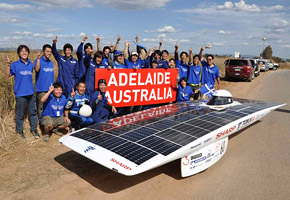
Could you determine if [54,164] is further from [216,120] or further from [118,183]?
[216,120]

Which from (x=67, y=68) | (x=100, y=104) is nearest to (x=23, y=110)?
(x=67, y=68)

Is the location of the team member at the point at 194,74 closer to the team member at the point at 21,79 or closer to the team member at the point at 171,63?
the team member at the point at 171,63

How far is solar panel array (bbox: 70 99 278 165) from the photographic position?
3.83m

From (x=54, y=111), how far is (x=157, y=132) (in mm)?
2752

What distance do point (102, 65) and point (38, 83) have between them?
1733mm

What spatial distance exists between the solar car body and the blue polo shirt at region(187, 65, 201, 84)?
2.14 meters

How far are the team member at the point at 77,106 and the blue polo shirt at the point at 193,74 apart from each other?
362 cm

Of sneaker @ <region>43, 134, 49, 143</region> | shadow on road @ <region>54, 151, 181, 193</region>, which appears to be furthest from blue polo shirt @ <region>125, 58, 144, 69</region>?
shadow on road @ <region>54, 151, 181, 193</region>

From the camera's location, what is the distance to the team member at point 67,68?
6.11m

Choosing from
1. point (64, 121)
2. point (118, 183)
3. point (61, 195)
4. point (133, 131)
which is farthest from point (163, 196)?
point (64, 121)

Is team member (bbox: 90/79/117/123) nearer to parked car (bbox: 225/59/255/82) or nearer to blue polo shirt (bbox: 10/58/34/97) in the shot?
blue polo shirt (bbox: 10/58/34/97)

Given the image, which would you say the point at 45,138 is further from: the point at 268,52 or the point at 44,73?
the point at 268,52

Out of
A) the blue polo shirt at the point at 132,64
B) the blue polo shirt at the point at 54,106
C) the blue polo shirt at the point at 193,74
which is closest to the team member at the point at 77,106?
the blue polo shirt at the point at 54,106

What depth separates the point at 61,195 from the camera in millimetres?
3695
